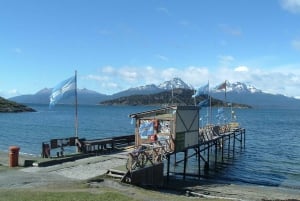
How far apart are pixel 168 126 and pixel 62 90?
9076 millimetres

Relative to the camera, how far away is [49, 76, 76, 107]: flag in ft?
117

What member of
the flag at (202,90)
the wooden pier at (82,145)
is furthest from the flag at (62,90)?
the flag at (202,90)

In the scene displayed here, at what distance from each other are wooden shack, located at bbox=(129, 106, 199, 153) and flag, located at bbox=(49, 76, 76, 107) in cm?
571

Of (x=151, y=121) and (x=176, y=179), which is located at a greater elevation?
(x=151, y=121)

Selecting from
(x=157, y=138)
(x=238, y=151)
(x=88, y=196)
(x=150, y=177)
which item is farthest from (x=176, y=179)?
(x=238, y=151)

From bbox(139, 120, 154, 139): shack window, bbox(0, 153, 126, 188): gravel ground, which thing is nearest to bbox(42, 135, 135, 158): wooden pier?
bbox(0, 153, 126, 188): gravel ground

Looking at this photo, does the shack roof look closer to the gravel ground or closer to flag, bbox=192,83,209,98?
the gravel ground

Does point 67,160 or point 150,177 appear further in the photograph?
point 67,160

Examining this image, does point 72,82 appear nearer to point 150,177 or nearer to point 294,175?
point 150,177

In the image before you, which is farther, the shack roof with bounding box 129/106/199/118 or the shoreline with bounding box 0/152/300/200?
the shack roof with bounding box 129/106/199/118

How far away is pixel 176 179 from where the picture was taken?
3456 cm

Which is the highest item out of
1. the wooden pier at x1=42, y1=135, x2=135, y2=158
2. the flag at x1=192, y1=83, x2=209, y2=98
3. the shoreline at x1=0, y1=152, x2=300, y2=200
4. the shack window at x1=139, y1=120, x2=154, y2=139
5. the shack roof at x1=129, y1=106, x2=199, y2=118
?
the flag at x1=192, y1=83, x2=209, y2=98

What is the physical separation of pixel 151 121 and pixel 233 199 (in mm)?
11691

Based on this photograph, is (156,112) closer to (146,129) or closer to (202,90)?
(146,129)
